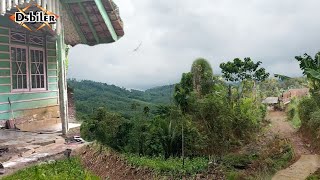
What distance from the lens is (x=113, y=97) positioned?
1900 cm

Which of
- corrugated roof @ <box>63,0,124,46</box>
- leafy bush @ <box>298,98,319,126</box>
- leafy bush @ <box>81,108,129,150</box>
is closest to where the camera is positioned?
leafy bush @ <box>81,108,129,150</box>

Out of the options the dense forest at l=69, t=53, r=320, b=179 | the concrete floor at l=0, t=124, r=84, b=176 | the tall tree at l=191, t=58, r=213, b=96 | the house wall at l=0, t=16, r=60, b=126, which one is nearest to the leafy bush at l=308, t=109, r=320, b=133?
the dense forest at l=69, t=53, r=320, b=179

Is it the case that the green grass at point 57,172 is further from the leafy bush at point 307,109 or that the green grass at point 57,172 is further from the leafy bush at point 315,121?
the leafy bush at point 307,109

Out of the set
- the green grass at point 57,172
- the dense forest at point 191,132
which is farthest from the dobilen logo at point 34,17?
the green grass at point 57,172

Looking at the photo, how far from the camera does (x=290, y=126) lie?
17.2 meters

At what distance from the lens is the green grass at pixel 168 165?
8.38 m

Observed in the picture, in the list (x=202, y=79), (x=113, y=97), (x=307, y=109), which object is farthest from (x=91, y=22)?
(x=307, y=109)

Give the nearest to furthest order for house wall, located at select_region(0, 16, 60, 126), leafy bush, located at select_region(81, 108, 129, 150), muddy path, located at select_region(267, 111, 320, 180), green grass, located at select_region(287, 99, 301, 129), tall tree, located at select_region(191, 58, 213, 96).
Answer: leafy bush, located at select_region(81, 108, 129, 150) → muddy path, located at select_region(267, 111, 320, 180) → house wall, located at select_region(0, 16, 60, 126) → tall tree, located at select_region(191, 58, 213, 96) → green grass, located at select_region(287, 99, 301, 129)

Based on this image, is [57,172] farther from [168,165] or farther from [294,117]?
[294,117]

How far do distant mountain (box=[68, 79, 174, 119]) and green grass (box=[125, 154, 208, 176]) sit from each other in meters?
1.47

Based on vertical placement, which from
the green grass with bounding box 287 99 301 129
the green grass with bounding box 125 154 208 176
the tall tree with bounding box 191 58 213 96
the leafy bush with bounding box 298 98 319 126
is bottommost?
the green grass with bounding box 125 154 208 176

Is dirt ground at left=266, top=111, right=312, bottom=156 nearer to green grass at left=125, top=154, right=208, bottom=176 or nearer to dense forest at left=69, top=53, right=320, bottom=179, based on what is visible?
dense forest at left=69, top=53, right=320, bottom=179

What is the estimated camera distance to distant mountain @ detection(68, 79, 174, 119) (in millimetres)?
12086

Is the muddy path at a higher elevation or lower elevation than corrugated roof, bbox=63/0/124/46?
lower
